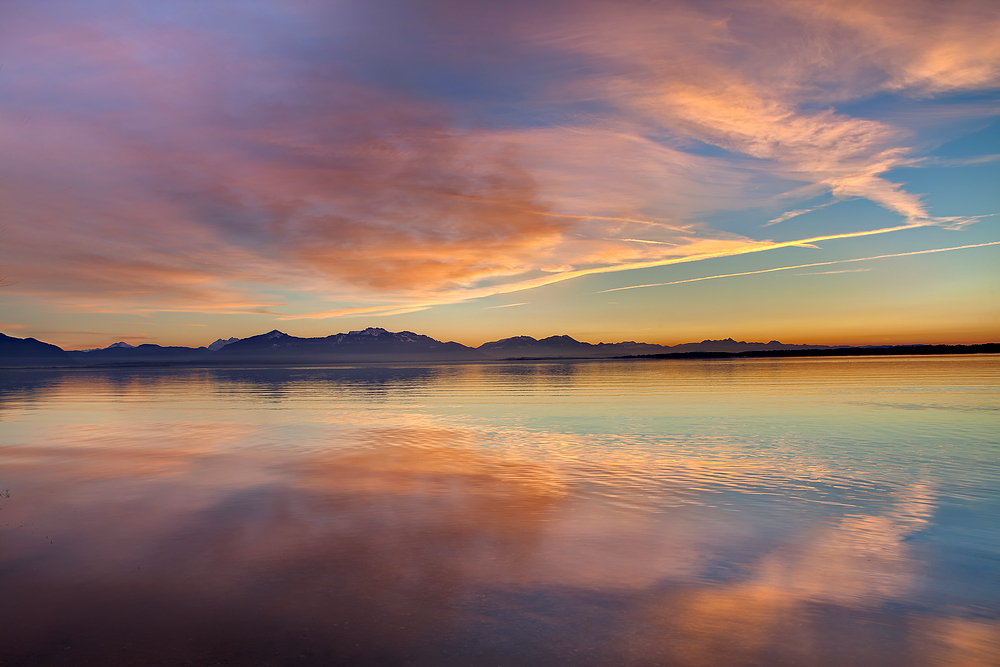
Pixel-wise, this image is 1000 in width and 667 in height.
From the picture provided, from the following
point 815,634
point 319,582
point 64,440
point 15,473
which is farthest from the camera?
point 64,440

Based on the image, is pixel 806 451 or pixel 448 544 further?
pixel 806 451

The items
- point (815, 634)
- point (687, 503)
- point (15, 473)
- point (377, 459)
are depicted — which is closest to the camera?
point (815, 634)

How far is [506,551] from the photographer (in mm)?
10227

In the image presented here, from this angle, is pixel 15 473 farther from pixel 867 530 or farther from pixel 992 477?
pixel 992 477

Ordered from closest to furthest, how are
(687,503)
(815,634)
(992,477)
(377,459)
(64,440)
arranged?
(815,634), (687,503), (992,477), (377,459), (64,440)

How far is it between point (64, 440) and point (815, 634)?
28.3 metres

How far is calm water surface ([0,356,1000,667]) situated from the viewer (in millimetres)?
6930

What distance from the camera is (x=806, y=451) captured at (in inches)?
815

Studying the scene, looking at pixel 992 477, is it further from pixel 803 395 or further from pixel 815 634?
pixel 803 395

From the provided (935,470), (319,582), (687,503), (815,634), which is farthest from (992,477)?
(319,582)

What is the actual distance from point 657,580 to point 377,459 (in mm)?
12765

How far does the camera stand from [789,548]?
1048 centimetres

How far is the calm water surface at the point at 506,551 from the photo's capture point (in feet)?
22.7

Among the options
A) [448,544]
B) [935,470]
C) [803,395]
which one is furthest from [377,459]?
[803,395]
